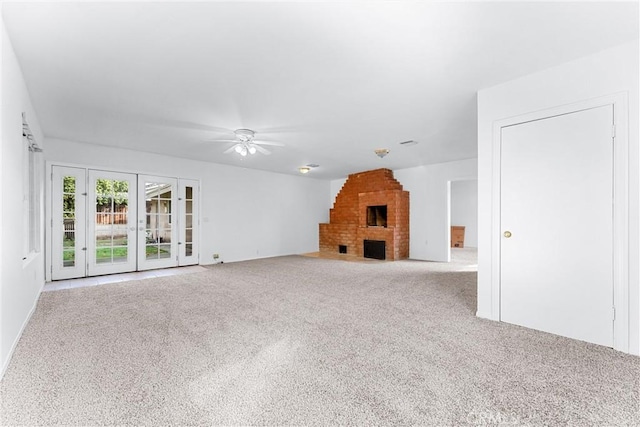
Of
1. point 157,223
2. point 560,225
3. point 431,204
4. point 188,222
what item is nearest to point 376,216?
point 431,204

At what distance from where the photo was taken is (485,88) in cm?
298

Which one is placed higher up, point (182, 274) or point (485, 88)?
point (485, 88)

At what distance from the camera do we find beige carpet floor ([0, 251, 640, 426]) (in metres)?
1.54

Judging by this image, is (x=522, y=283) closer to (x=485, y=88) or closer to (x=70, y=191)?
(x=485, y=88)

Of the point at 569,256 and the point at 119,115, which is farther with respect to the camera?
the point at 119,115

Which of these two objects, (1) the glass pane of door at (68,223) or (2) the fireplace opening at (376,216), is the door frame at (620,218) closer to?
(2) the fireplace opening at (376,216)

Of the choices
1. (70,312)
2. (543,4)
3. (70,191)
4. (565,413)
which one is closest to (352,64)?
(543,4)

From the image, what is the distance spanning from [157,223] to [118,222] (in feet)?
2.15

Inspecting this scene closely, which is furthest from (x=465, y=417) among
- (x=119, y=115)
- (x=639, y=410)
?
(x=119, y=115)

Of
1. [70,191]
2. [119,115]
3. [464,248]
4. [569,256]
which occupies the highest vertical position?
[119,115]

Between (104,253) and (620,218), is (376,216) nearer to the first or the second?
(620,218)

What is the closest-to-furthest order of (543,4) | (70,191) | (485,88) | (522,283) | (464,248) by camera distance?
(543,4) < (522,283) < (485,88) < (70,191) < (464,248)

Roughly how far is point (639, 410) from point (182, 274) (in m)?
5.68

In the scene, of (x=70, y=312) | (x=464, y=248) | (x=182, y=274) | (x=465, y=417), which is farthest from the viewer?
(x=464, y=248)
